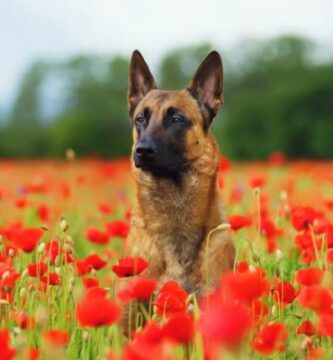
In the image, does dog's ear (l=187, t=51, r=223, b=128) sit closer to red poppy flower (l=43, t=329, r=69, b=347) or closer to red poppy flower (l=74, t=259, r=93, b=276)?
red poppy flower (l=74, t=259, r=93, b=276)

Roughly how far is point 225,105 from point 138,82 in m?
26.2

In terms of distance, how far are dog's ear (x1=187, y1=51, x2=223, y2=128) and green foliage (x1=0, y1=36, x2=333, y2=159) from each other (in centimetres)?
2166

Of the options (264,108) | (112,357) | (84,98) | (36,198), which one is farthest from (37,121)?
(112,357)

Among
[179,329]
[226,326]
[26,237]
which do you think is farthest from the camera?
[26,237]

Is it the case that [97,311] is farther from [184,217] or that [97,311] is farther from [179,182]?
[179,182]

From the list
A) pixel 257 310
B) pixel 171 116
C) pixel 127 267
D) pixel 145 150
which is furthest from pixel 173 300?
pixel 171 116

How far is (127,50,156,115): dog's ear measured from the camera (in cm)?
556

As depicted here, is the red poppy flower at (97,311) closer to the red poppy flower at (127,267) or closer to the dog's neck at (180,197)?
the red poppy flower at (127,267)

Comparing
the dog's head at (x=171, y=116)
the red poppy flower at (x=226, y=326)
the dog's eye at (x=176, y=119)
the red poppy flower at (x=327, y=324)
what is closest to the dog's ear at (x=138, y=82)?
the dog's head at (x=171, y=116)

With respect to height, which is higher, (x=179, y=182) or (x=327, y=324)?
(x=179, y=182)

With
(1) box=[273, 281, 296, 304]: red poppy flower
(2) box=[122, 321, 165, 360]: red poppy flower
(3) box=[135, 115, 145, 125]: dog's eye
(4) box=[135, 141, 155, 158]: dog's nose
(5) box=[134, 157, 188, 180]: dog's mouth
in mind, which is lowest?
(1) box=[273, 281, 296, 304]: red poppy flower

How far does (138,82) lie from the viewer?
5656mm

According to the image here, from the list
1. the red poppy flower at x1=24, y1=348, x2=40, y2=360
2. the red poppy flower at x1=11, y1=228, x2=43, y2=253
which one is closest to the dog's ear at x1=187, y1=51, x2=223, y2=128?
the red poppy flower at x1=11, y1=228, x2=43, y2=253

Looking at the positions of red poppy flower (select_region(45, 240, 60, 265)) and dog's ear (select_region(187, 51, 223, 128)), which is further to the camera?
dog's ear (select_region(187, 51, 223, 128))
